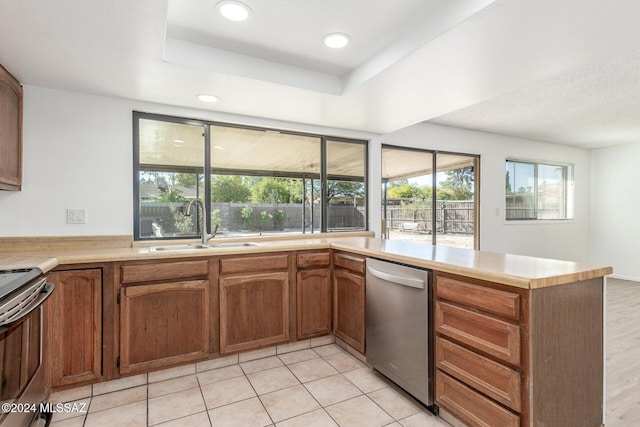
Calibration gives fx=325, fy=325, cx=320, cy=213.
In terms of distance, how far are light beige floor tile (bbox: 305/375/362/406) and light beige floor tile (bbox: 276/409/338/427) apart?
4.5 inches

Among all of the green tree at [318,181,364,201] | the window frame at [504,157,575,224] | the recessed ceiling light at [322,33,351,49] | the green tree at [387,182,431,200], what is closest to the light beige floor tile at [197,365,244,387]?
the green tree at [318,181,364,201]

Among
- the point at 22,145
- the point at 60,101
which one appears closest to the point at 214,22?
the point at 60,101

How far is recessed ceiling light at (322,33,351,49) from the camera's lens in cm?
→ 202

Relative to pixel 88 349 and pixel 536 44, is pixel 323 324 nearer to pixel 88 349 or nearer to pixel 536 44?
pixel 88 349

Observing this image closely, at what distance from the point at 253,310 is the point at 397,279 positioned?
1.18m

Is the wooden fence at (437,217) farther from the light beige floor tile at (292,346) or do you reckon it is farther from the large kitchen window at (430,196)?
the light beige floor tile at (292,346)

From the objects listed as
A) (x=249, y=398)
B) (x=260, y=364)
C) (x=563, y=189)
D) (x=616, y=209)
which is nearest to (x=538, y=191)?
(x=563, y=189)

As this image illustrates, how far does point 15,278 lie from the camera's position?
57.1 inches

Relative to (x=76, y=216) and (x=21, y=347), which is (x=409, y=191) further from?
(x=21, y=347)

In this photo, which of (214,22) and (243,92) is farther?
(243,92)

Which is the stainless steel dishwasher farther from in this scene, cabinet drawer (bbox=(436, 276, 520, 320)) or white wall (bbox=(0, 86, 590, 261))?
white wall (bbox=(0, 86, 590, 261))

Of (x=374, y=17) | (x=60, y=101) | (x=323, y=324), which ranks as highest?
(x=374, y=17)

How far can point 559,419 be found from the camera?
4.72ft

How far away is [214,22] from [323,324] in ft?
7.74
